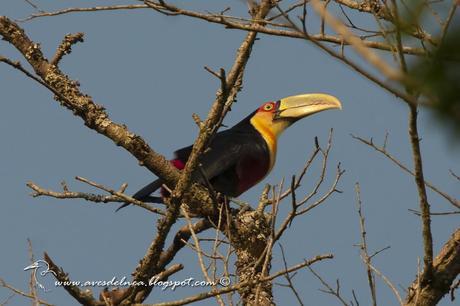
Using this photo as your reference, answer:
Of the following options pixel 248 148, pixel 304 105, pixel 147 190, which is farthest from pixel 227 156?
pixel 304 105

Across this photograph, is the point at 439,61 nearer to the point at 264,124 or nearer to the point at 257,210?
the point at 257,210

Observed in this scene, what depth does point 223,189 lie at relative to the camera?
20.8 ft

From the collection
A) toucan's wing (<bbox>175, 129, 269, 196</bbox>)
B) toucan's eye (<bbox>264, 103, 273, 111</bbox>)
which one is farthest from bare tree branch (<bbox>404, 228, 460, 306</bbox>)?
toucan's eye (<bbox>264, 103, 273, 111</bbox>)

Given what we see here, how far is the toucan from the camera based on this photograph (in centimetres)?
621

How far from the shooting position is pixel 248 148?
658 centimetres

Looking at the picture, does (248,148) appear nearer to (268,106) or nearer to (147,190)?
(268,106)

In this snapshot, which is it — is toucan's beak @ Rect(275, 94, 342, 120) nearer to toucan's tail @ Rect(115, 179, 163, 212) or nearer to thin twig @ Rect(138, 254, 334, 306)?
toucan's tail @ Rect(115, 179, 163, 212)

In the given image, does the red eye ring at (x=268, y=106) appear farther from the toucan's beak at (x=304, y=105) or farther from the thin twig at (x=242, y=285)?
the thin twig at (x=242, y=285)

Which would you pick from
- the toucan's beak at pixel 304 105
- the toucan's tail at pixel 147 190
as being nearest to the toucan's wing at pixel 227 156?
the toucan's tail at pixel 147 190

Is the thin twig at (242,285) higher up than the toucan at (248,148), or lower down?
lower down

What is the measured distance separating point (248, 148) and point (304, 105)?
0.92 meters

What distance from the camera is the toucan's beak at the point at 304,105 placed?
6902mm

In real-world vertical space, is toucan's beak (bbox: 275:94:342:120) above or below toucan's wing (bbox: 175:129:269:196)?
above

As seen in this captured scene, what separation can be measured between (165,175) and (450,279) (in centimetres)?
192
